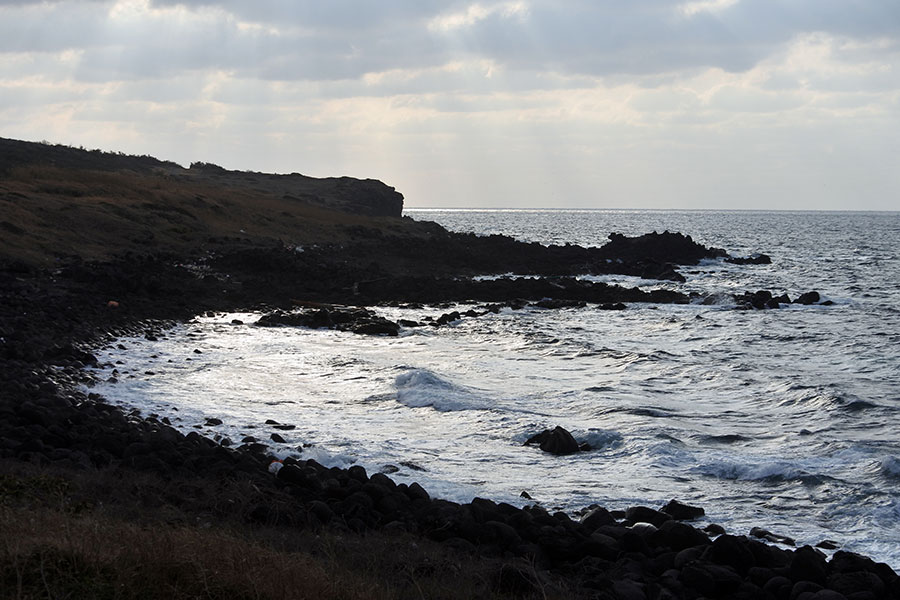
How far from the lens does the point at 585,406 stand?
Answer: 1555cm

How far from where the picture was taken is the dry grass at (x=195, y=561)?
4938 millimetres

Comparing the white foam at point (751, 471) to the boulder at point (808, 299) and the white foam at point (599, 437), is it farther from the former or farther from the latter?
the boulder at point (808, 299)

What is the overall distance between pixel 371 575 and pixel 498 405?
9.21 meters

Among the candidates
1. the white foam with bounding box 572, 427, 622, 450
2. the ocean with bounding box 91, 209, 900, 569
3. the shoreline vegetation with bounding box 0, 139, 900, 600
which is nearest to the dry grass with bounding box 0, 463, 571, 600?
the shoreline vegetation with bounding box 0, 139, 900, 600

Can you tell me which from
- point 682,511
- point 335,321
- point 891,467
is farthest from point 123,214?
point 891,467

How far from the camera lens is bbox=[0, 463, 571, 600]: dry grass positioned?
194 inches

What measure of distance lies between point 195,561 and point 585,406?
11.2 meters

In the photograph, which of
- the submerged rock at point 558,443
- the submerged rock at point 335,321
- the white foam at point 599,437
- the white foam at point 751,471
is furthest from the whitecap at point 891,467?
the submerged rock at point 335,321

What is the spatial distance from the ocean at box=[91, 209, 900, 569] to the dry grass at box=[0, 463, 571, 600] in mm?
3260

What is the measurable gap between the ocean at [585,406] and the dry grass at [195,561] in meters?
3.26

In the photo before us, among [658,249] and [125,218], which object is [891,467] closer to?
[125,218]

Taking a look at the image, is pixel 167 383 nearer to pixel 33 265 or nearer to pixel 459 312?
pixel 33 265

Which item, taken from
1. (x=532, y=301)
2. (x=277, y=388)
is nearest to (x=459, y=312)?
(x=532, y=301)

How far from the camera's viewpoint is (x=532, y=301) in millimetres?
33688
